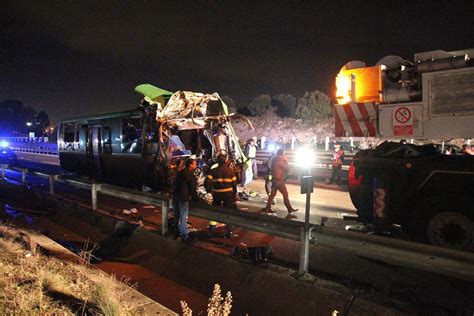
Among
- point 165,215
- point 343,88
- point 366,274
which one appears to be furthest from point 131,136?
point 366,274

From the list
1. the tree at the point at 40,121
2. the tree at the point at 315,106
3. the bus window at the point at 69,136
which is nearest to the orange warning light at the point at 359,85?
the bus window at the point at 69,136

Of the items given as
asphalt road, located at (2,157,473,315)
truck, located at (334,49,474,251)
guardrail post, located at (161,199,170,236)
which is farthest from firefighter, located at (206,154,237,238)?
truck, located at (334,49,474,251)

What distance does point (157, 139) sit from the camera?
33.6ft

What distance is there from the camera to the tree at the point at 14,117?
275ft

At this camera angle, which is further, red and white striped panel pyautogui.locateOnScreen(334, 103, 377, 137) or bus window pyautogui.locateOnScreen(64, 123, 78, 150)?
bus window pyautogui.locateOnScreen(64, 123, 78, 150)

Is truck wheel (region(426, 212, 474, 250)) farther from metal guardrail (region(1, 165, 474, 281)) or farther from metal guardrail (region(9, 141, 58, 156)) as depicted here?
metal guardrail (region(9, 141, 58, 156))

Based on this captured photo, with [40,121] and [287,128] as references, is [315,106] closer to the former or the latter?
[287,128]

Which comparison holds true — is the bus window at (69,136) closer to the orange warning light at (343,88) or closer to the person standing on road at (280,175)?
the person standing on road at (280,175)

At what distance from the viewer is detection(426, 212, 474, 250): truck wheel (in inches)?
207

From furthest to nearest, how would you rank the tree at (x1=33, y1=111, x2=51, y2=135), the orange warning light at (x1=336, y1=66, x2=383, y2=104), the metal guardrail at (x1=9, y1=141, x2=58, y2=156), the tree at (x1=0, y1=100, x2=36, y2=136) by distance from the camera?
the tree at (x1=0, y1=100, x2=36, y2=136)
the tree at (x1=33, y1=111, x2=51, y2=135)
the metal guardrail at (x1=9, y1=141, x2=58, y2=156)
the orange warning light at (x1=336, y1=66, x2=383, y2=104)

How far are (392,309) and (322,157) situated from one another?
15.4 m

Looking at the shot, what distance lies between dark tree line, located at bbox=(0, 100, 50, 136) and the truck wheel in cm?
8888

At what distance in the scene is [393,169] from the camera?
5.85 meters

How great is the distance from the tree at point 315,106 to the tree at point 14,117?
202 ft
